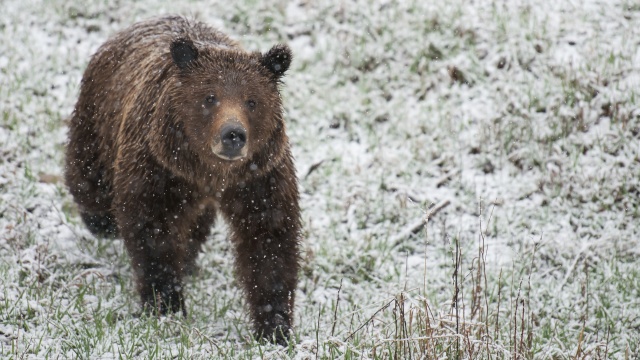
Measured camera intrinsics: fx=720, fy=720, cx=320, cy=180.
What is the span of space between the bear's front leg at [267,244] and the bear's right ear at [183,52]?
93cm

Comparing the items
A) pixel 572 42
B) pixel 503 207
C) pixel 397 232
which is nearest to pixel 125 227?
pixel 397 232

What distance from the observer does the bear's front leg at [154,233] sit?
4.96m

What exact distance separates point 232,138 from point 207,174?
625mm

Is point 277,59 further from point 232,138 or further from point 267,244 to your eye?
point 267,244

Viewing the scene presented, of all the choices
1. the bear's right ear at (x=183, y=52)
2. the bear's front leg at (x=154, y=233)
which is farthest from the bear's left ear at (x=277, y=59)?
the bear's front leg at (x=154, y=233)

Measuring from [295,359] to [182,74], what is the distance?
204 centimetres

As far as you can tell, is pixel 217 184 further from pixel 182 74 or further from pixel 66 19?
pixel 66 19

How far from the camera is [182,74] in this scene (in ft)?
16.1

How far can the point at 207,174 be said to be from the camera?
196 inches

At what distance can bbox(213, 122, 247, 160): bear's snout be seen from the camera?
4.43m

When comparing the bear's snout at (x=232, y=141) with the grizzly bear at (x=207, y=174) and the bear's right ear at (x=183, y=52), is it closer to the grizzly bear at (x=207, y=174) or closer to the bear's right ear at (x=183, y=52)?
the grizzly bear at (x=207, y=174)

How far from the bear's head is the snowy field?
1214 mm

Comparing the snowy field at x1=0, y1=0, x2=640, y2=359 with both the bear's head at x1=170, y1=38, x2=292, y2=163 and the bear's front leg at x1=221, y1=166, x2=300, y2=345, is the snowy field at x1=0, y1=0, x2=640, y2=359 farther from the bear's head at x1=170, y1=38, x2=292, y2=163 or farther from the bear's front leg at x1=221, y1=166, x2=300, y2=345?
the bear's head at x1=170, y1=38, x2=292, y2=163

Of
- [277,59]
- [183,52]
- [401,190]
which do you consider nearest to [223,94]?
[183,52]
